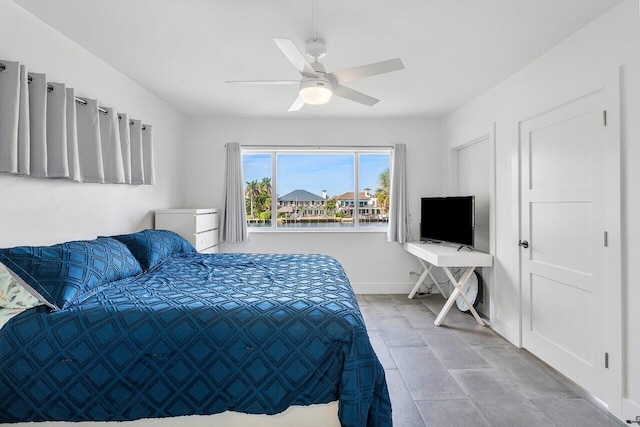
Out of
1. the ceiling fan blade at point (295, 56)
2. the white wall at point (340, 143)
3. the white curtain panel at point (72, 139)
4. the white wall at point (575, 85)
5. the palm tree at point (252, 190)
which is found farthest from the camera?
the palm tree at point (252, 190)

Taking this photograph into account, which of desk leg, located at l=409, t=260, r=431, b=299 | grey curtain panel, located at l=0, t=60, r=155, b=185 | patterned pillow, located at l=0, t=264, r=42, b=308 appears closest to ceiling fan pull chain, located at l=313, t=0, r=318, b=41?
grey curtain panel, located at l=0, t=60, r=155, b=185

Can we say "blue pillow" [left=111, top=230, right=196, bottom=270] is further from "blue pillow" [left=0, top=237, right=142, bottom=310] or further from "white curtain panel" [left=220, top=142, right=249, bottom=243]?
"white curtain panel" [left=220, top=142, right=249, bottom=243]

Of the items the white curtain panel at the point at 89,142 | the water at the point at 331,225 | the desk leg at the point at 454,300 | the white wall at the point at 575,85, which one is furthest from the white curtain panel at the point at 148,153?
the white wall at the point at 575,85

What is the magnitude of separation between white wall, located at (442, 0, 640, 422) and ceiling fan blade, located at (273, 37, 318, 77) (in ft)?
6.20

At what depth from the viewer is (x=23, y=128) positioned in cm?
202

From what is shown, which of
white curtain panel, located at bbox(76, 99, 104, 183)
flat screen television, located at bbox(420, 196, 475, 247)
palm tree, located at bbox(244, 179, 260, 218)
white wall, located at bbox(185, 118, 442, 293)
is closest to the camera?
white curtain panel, located at bbox(76, 99, 104, 183)

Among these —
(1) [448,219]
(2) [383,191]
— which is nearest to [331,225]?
(2) [383,191]

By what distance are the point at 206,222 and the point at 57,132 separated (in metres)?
2.11

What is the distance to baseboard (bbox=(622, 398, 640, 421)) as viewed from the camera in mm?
→ 1970

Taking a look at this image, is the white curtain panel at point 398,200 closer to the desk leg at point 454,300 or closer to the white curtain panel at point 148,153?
the desk leg at point 454,300

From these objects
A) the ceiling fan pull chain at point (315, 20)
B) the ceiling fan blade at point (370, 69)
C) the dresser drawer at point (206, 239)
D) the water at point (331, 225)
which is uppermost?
the ceiling fan pull chain at point (315, 20)

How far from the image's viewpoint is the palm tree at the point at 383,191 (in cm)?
502

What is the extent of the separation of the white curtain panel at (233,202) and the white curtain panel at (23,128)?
2.70 meters

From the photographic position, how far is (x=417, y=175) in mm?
4934
